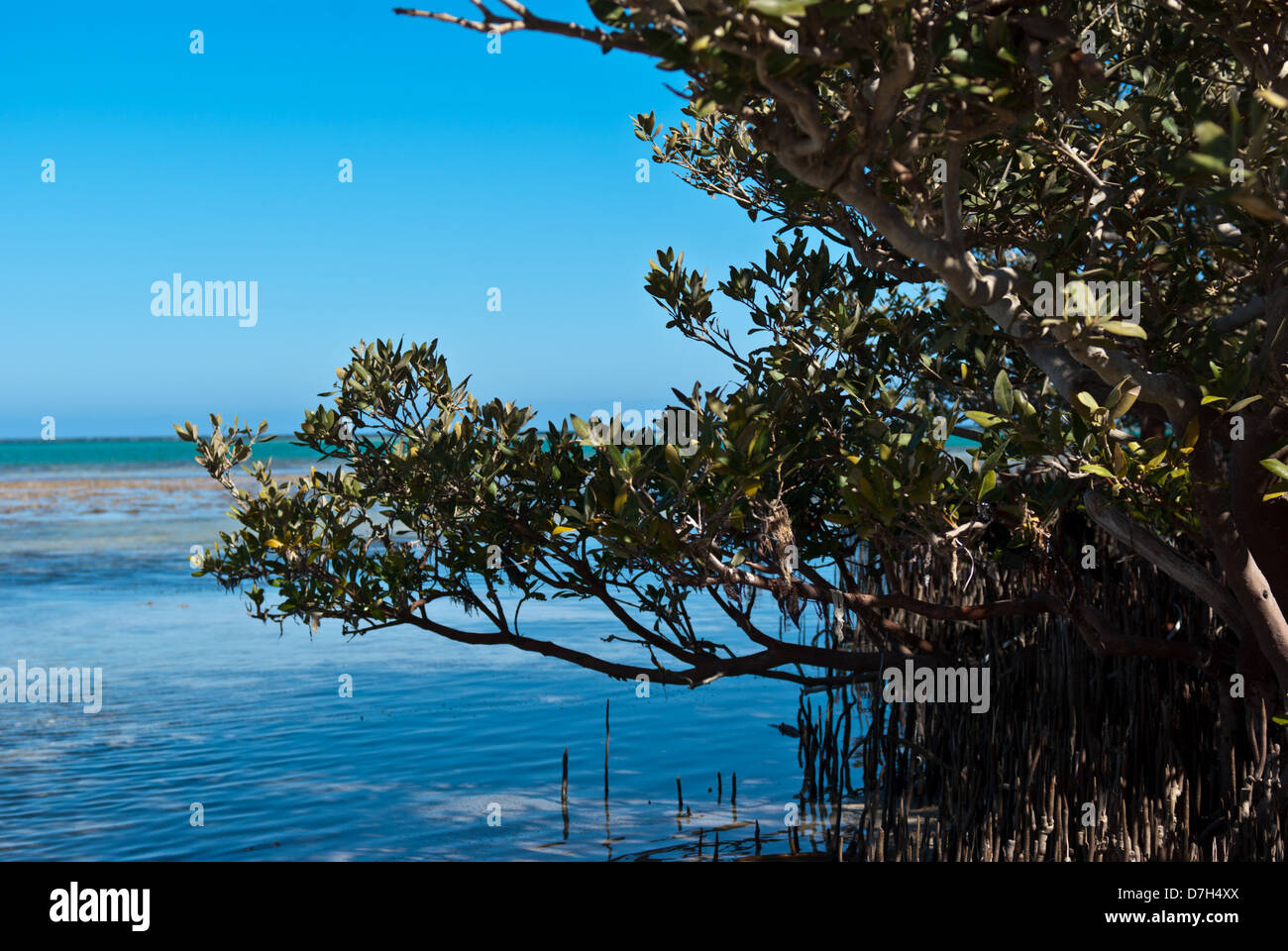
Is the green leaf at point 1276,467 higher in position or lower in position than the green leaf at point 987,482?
higher

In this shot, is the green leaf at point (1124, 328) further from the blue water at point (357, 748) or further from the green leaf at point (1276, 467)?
the blue water at point (357, 748)

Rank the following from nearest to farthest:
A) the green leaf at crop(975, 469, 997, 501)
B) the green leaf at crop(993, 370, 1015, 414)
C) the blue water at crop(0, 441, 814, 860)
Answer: the green leaf at crop(993, 370, 1015, 414), the green leaf at crop(975, 469, 997, 501), the blue water at crop(0, 441, 814, 860)

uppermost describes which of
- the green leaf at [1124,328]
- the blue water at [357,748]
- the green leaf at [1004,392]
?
the green leaf at [1124,328]

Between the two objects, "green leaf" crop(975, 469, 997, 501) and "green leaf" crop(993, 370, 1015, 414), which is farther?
"green leaf" crop(975, 469, 997, 501)

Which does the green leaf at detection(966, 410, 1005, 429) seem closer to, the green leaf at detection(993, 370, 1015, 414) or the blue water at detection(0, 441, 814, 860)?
the green leaf at detection(993, 370, 1015, 414)

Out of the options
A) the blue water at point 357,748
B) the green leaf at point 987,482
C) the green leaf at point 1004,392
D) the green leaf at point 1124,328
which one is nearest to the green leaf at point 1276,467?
the green leaf at point 1124,328

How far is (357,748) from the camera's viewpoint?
32.1ft

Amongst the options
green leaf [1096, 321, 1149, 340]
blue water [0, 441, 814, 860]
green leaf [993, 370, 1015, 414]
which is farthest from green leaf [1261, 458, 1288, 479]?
blue water [0, 441, 814, 860]

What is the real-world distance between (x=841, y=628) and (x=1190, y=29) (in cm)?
594

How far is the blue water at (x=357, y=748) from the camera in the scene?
7.39 m

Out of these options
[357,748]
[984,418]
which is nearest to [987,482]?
[984,418]

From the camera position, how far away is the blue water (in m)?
7.39

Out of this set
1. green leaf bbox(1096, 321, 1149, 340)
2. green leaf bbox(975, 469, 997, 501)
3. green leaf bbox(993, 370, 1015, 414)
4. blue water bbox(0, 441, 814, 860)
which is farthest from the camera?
blue water bbox(0, 441, 814, 860)

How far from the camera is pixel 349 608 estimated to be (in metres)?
6.17
